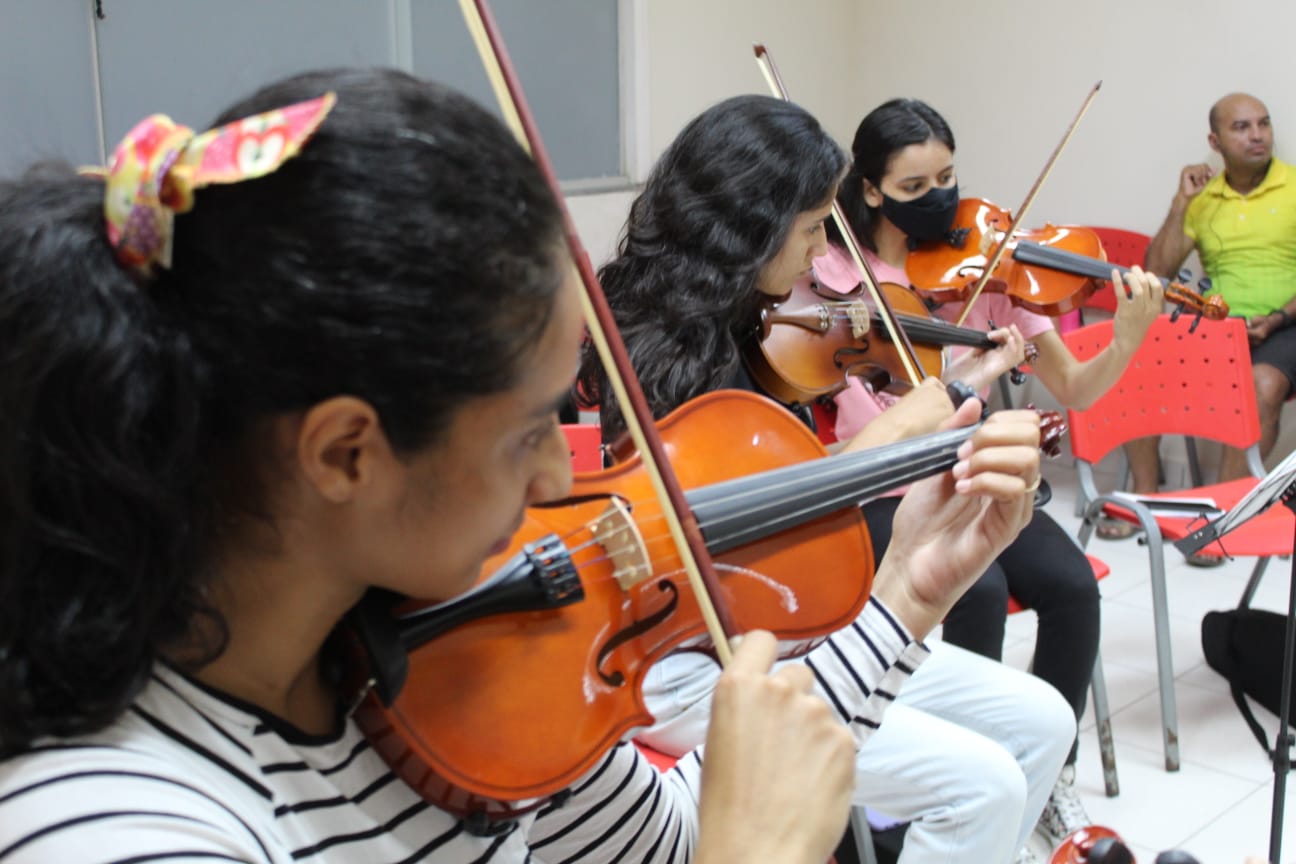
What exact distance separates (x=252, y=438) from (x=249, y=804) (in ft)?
0.63

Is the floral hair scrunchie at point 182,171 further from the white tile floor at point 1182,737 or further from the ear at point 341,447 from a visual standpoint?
the white tile floor at point 1182,737

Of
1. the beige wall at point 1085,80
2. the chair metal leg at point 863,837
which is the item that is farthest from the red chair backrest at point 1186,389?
the beige wall at point 1085,80

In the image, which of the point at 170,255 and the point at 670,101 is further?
the point at 670,101

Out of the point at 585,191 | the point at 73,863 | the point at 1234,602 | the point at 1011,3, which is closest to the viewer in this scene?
the point at 73,863

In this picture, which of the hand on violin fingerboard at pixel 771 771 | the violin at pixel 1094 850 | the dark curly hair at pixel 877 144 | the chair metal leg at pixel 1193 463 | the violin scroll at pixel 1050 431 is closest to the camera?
the hand on violin fingerboard at pixel 771 771

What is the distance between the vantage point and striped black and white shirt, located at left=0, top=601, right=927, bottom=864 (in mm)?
575

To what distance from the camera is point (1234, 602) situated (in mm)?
3150

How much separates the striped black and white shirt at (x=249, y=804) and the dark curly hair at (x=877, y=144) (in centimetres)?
162

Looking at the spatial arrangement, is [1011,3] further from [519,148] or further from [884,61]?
[519,148]

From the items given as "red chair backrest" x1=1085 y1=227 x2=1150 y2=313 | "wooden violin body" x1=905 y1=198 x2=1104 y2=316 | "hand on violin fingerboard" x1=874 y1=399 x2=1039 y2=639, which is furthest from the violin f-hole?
"red chair backrest" x1=1085 y1=227 x2=1150 y2=313

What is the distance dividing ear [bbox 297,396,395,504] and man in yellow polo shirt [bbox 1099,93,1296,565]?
338cm

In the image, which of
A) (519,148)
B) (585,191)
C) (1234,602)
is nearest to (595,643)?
(519,148)

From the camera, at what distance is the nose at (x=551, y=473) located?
2.27 feet

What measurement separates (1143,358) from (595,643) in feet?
6.99
